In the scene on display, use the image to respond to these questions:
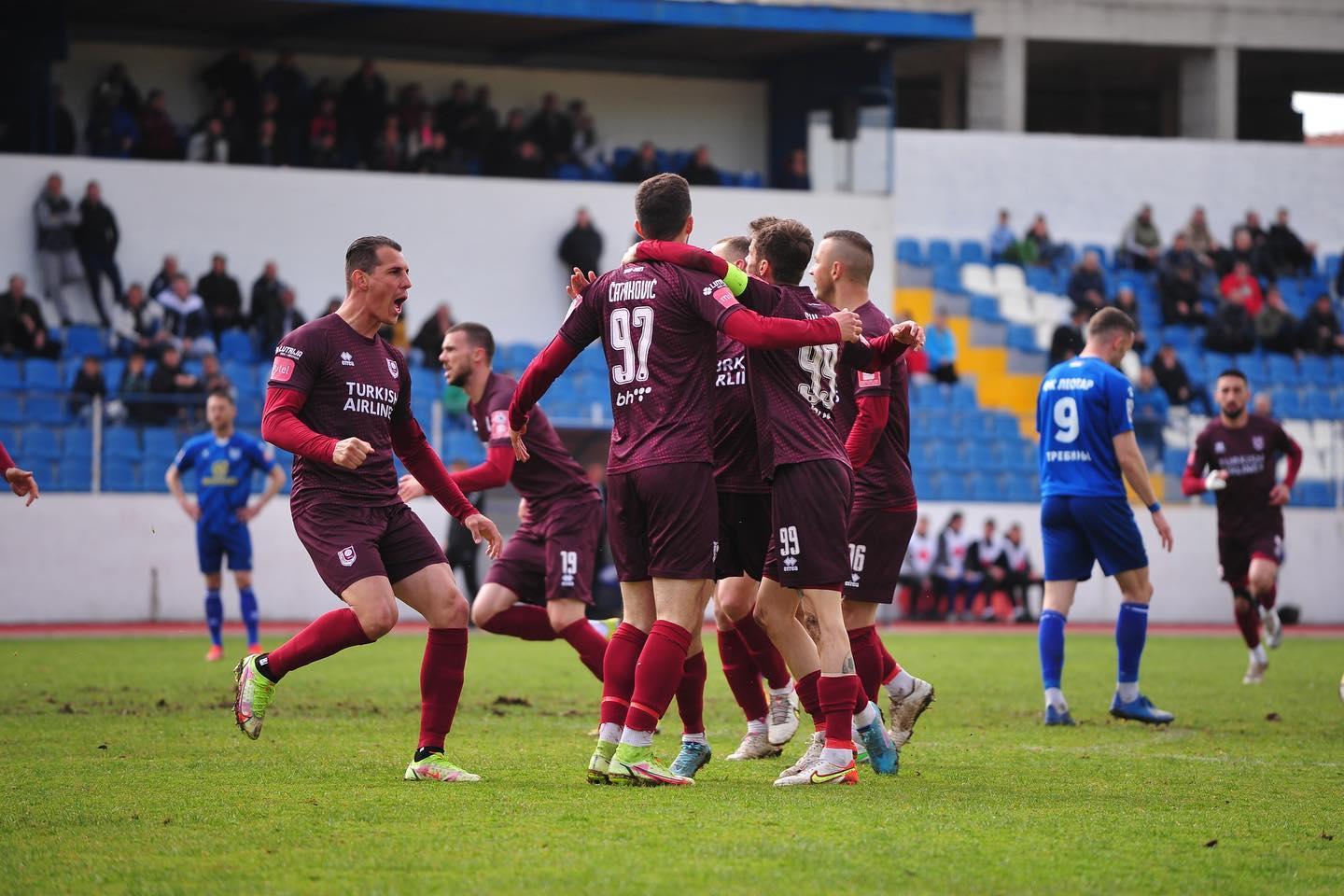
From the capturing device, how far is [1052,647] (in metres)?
10.4

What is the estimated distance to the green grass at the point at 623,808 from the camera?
5.13 meters

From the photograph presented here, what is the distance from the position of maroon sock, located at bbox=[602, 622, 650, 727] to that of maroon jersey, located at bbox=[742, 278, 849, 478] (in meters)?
0.88

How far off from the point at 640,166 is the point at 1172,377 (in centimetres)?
893

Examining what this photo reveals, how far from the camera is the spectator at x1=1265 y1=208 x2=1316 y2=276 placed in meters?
31.3

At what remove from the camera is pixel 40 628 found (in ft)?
67.8

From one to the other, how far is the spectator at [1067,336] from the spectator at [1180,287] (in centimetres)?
195

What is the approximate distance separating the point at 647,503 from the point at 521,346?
1847cm

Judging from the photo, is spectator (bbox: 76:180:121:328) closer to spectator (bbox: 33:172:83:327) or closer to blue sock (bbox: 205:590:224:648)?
spectator (bbox: 33:172:83:327)

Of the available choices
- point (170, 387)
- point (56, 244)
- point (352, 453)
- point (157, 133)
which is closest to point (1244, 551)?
point (352, 453)

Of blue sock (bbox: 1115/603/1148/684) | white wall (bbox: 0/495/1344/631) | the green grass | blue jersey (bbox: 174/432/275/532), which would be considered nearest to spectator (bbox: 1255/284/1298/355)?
white wall (bbox: 0/495/1344/631)

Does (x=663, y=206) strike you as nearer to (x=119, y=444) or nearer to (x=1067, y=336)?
(x=119, y=444)

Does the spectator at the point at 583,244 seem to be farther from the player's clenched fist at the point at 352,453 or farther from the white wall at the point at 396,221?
the player's clenched fist at the point at 352,453

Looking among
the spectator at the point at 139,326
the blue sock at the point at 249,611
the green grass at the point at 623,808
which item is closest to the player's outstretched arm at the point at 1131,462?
the green grass at the point at 623,808

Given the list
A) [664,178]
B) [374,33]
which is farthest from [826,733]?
[374,33]
